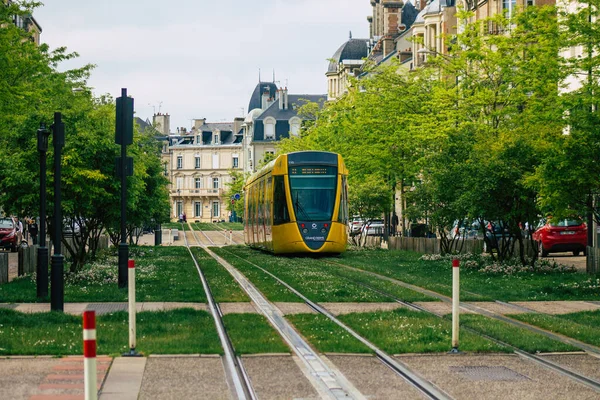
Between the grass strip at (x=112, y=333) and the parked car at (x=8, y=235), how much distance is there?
32285 mm

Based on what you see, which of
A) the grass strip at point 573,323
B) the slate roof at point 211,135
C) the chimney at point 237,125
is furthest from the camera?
the chimney at point 237,125

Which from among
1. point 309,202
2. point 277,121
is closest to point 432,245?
point 309,202

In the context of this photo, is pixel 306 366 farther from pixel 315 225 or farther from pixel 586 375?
pixel 315 225

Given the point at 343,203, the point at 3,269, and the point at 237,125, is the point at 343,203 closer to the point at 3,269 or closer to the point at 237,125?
the point at 3,269

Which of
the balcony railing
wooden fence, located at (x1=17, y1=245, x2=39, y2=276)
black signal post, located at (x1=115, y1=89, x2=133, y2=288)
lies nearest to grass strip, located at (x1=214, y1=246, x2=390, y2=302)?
black signal post, located at (x1=115, y1=89, x2=133, y2=288)

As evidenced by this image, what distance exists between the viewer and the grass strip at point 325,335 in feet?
40.4

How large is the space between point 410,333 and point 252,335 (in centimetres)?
199

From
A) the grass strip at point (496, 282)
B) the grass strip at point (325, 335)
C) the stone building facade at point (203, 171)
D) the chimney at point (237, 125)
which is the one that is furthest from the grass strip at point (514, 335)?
the chimney at point (237, 125)

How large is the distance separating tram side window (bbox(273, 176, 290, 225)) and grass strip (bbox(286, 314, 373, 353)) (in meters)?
22.0

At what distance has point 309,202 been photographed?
3797 centimetres

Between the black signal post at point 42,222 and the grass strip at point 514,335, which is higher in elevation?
the black signal post at point 42,222

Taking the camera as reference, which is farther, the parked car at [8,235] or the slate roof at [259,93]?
the slate roof at [259,93]

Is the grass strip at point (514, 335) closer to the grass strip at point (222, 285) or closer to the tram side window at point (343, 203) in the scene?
the grass strip at point (222, 285)

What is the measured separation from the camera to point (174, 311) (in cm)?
1658
